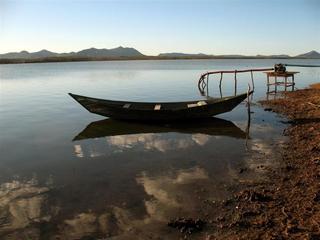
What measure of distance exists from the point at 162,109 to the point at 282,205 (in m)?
14.4

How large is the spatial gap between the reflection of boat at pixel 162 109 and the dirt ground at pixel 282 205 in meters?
7.70

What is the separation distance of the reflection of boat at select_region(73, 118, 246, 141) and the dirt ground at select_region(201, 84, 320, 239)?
590cm

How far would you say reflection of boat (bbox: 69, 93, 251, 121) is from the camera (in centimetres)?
2327

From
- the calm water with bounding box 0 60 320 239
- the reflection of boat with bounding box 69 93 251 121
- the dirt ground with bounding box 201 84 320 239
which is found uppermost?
the reflection of boat with bounding box 69 93 251 121

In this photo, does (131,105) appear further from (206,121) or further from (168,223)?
(168,223)

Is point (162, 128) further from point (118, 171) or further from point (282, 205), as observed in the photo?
point (282, 205)

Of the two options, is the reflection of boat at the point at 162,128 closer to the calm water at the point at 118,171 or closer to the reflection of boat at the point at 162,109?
the calm water at the point at 118,171

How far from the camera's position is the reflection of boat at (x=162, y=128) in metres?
21.6

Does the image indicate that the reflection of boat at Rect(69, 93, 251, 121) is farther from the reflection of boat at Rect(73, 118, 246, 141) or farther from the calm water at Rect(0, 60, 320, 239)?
the calm water at Rect(0, 60, 320, 239)

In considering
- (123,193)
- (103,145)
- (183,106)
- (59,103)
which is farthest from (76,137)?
(59,103)

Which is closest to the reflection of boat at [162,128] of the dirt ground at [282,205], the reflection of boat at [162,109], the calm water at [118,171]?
the calm water at [118,171]

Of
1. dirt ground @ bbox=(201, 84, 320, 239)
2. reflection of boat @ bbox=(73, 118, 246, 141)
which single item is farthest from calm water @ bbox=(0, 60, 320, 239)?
dirt ground @ bbox=(201, 84, 320, 239)

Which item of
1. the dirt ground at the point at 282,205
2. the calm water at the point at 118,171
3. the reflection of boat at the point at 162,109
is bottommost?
the calm water at the point at 118,171

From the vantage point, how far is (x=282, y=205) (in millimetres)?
10438
